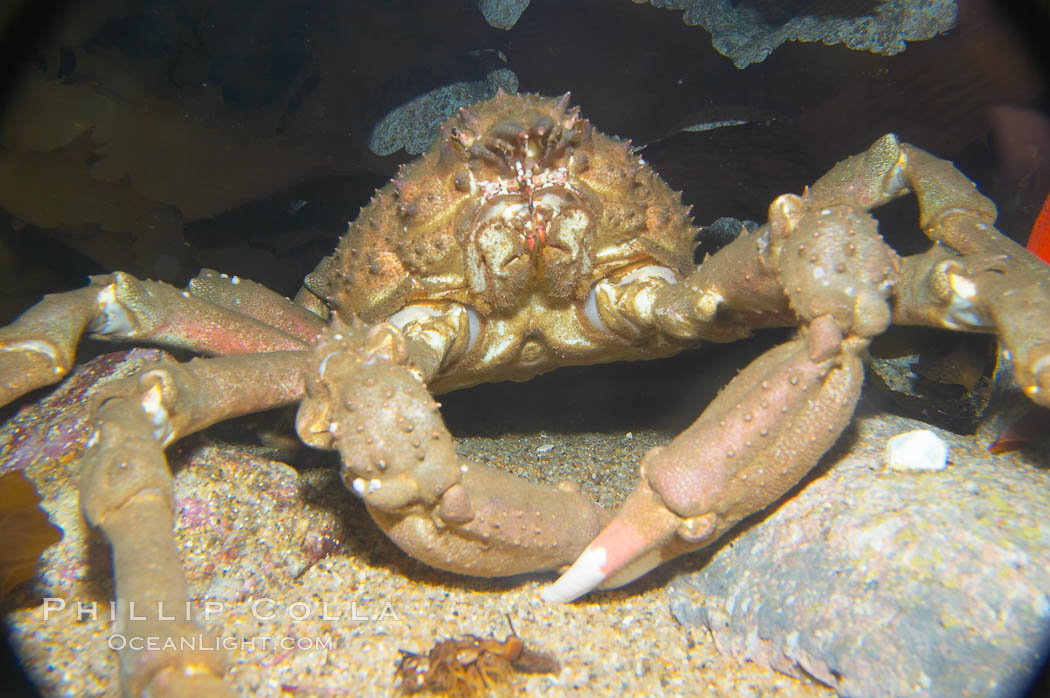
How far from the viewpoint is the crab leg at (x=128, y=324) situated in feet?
8.68

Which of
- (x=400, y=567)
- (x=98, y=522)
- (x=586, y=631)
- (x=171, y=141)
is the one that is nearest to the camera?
(x=98, y=522)

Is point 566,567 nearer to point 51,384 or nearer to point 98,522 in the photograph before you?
point 98,522

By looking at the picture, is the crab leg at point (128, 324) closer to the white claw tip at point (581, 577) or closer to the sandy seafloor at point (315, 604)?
the sandy seafloor at point (315, 604)

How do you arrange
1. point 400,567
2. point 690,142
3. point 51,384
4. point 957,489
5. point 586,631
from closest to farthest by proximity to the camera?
point 957,489 → point 586,631 → point 400,567 → point 51,384 → point 690,142

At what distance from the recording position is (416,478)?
1.82 metres

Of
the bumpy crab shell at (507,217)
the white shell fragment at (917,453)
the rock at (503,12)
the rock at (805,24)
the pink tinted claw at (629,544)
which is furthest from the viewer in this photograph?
the rock at (805,24)

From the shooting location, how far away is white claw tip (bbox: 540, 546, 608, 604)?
2.02 m

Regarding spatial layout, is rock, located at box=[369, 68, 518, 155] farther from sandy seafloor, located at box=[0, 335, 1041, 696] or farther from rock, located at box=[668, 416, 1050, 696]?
rock, located at box=[668, 416, 1050, 696]

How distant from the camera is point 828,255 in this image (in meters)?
2.00

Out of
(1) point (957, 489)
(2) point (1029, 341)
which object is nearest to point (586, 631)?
(1) point (957, 489)

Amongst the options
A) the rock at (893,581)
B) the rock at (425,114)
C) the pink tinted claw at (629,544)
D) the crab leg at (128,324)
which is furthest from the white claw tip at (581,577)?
the rock at (425,114)

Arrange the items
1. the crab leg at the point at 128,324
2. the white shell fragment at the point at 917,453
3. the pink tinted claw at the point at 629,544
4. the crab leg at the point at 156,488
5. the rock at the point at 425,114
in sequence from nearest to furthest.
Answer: the crab leg at the point at 156,488
the pink tinted claw at the point at 629,544
the white shell fragment at the point at 917,453
the crab leg at the point at 128,324
the rock at the point at 425,114

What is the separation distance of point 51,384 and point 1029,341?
4287 millimetres

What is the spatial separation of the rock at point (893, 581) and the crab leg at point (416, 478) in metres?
0.62
